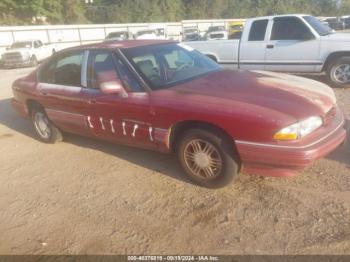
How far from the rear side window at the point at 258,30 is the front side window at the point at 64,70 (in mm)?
5324

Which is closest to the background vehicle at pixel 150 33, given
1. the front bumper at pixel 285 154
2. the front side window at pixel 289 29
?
the front side window at pixel 289 29

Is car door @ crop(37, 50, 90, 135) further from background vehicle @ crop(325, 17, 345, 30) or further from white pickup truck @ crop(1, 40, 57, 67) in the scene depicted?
background vehicle @ crop(325, 17, 345, 30)

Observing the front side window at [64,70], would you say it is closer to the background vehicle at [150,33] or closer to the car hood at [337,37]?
the car hood at [337,37]

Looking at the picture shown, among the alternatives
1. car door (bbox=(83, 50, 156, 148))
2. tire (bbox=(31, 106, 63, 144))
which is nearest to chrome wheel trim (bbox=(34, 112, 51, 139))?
tire (bbox=(31, 106, 63, 144))

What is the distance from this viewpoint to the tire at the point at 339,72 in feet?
25.7

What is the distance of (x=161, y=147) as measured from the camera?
405cm

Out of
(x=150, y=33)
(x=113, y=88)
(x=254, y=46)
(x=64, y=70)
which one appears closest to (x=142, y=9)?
(x=150, y=33)

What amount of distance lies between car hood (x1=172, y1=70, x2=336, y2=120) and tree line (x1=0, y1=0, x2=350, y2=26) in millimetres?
44231

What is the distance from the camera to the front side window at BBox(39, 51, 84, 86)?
191 inches

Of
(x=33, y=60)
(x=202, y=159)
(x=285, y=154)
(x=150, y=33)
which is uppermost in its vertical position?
(x=285, y=154)

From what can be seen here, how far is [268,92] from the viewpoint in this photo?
144 inches

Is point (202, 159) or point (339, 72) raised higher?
point (202, 159)

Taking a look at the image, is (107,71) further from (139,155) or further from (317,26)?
(317,26)

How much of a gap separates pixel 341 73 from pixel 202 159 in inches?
223
